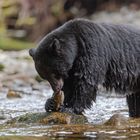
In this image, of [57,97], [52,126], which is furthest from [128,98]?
[52,126]

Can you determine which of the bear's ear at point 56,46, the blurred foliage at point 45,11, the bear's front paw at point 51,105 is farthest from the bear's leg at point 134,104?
the blurred foliage at point 45,11

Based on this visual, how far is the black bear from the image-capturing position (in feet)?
24.7

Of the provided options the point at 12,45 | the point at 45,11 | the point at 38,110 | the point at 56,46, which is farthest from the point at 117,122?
the point at 45,11

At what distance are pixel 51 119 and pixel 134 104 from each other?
5.33ft

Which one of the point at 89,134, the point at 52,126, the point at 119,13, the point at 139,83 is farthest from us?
the point at 119,13

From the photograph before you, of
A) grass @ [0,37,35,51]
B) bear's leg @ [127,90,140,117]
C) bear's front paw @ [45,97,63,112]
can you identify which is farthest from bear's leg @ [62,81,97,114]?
grass @ [0,37,35,51]

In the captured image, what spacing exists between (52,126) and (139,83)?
168 centimetres

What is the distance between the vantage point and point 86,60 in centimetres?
756

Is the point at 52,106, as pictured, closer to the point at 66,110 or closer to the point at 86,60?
the point at 66,110

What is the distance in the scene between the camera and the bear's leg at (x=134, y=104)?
8414 millimetres

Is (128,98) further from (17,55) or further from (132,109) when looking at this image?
(17,55)

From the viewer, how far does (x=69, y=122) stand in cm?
727

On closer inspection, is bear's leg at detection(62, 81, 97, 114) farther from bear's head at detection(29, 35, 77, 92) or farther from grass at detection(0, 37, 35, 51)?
grass at detection(0, 37, 35, 51)

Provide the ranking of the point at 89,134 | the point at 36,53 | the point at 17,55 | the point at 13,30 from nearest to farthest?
the point at 89,134 < the point at 36,53 < the point at 17,55 < the point at 13,30
